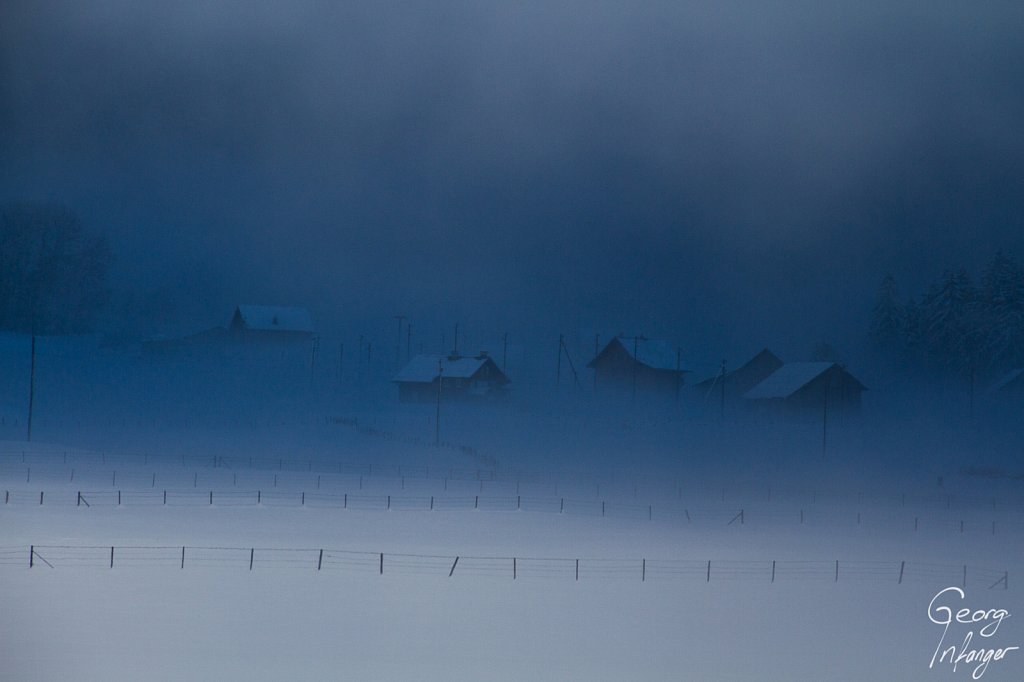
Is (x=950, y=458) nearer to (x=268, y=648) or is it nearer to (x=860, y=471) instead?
(x=860, y=471)

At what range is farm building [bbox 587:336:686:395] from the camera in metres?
60.1

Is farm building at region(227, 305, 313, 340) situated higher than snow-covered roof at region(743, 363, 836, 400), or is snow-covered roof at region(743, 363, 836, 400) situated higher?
farm building at region(227, 305, 313, 340)

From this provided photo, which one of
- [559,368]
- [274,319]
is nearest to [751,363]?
[559,368]

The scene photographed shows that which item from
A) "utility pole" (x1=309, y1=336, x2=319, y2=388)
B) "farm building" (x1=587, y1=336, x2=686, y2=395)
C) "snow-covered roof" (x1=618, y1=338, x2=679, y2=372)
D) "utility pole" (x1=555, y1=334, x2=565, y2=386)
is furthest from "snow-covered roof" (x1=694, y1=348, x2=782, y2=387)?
"utility pole" (x1=309, y1=336, x2=319, y2=388)

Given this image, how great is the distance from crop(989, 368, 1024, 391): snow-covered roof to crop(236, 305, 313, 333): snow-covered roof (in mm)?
48914

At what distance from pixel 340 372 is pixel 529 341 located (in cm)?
1505

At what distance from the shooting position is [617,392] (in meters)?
60.4

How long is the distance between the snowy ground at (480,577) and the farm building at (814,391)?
40.4 feet

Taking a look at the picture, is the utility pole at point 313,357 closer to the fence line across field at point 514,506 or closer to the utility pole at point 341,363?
the utility pole at point 341,363

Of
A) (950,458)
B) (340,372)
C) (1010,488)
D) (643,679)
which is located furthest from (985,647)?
(340,372)

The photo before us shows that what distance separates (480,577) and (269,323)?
58918 millimetres

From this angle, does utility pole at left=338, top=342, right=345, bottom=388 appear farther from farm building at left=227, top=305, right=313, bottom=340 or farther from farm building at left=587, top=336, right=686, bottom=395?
farm building at left=587, top=336, right=686, bottom=395

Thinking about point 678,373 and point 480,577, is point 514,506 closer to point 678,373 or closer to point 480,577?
point 480,577

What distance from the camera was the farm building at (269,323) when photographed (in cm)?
7669
